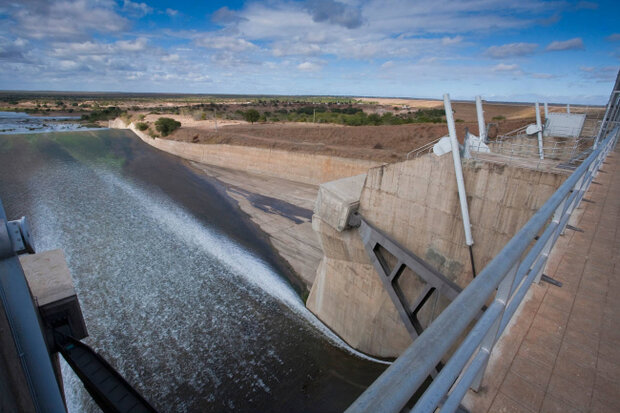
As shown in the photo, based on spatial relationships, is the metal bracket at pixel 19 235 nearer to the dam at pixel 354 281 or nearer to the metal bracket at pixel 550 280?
the dam at pixel 354 281

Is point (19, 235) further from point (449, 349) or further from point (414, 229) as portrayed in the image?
point (414, 229)

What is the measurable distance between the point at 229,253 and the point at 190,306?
235 inches

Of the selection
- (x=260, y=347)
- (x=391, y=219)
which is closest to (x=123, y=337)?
(x=260, y=347)

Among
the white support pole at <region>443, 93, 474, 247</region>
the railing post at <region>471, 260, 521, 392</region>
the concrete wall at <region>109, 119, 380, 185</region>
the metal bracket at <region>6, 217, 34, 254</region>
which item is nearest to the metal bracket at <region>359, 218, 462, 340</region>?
the white support pole at <region>443, 93, 474, 247</region>

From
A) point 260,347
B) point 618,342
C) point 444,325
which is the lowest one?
point 260,347

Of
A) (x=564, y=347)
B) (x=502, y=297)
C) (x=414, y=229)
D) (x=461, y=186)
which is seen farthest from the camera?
(x=414, y=229)

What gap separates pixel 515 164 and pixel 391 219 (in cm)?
449

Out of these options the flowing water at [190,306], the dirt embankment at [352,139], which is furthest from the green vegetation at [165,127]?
→ the flowing water at [190,306]

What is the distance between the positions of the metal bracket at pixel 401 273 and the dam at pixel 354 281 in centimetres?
6

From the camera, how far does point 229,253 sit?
22672 millimetres

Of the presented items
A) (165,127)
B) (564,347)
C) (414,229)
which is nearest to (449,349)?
(564,347)

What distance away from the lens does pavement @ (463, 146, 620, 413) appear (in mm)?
2322

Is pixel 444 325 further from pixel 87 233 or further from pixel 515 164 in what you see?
pixel 87 233

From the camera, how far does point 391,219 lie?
12.4 meters
